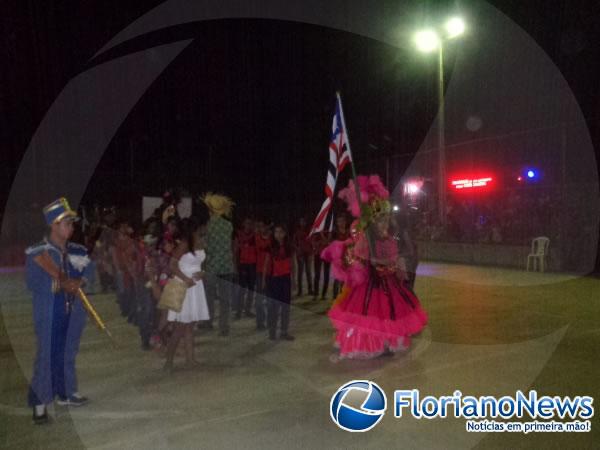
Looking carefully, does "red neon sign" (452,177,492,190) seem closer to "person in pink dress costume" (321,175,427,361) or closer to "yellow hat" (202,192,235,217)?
"yellow hat" (202,192,235,217)

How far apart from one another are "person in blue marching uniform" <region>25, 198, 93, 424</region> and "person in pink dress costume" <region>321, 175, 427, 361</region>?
291cm

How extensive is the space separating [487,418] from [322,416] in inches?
55.3

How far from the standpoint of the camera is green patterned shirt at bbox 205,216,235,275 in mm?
8016

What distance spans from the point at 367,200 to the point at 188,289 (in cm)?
240

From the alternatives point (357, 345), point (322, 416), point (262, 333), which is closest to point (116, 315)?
point (262, 333)

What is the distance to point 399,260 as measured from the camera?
270 inches

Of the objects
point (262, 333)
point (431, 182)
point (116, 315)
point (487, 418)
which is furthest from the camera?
point (431, 182)

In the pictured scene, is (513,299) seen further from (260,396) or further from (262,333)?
(260,396)

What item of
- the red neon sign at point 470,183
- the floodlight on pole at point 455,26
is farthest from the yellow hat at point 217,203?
the red neon sign at point 470,183

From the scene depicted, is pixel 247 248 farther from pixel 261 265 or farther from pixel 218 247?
pixel 218 247

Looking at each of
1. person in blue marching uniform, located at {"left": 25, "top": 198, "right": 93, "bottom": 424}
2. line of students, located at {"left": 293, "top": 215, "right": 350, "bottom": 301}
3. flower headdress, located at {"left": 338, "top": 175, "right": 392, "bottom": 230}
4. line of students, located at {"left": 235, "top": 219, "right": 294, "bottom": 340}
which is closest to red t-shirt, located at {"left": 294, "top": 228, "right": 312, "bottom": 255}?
line of students, located at {"left": 293, "top": 215, "right": 350, "bottom": 301}

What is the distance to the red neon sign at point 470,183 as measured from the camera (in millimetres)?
26797

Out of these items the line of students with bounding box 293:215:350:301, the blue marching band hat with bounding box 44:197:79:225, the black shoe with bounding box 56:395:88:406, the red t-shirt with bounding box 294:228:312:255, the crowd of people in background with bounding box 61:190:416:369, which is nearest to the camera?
the blue marching band hat with bounding box 44:197:79:225

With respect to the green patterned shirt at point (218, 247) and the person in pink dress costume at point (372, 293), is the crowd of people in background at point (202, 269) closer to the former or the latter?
the green patterned shirt at point (218, 247)
